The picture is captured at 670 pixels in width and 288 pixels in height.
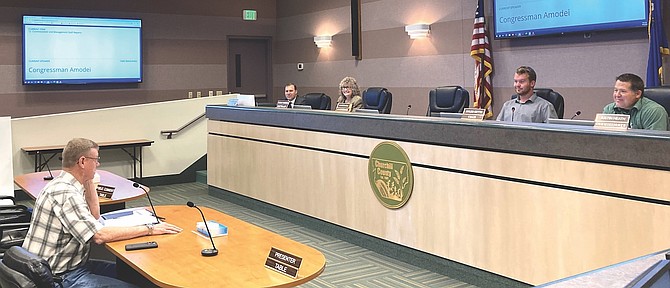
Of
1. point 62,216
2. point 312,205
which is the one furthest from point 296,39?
point 62,216

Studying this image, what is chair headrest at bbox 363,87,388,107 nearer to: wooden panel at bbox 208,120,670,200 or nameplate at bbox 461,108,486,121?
wooden panel at bbox 208,120,670,200

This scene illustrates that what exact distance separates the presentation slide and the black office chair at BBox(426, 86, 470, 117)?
1138 mm

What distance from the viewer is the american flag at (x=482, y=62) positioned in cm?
780

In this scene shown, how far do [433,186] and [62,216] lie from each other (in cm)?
247

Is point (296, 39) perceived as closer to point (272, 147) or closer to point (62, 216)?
point (272, 147)

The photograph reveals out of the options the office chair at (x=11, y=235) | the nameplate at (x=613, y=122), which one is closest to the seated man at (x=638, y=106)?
the nameplate at (x=613, y=122)

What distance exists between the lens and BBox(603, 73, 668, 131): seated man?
4.44 meters

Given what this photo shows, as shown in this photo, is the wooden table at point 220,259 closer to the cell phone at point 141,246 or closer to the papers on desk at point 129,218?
the cell phone at point 141,246

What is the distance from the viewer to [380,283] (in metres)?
4.49

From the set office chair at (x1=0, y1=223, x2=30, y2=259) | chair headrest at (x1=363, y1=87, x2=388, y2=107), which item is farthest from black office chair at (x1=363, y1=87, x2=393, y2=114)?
office chair at (x1=0, y1=223, x2=30, y2=259)

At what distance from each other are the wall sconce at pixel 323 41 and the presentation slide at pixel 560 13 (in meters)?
3.69

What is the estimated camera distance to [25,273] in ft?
8.96

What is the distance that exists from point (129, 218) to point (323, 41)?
24.4ft

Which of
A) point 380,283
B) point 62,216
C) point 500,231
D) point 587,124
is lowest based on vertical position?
point 380,283
